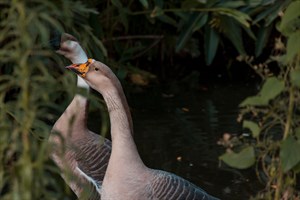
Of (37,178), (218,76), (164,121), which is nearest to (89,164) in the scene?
(164,121)

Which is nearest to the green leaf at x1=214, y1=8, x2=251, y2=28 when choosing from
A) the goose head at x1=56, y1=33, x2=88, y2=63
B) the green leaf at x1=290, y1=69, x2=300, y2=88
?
the goose head at x1=56, y1=33, x2=88, y2=63

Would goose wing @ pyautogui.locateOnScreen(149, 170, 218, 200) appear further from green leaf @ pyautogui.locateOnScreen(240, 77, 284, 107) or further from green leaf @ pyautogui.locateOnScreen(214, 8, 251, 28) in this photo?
green leaf @ pyautogui.locateOnScreen(214, 8, 251, 28)

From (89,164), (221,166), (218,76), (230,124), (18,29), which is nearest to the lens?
(18,29)

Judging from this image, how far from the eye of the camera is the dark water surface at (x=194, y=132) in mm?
7742

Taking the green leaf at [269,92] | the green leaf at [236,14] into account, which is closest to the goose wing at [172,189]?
the green leaf at [269,92]

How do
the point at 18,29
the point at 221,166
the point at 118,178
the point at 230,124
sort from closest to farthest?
the point at 18,29, the point at 118,178, the point at 221,166, the point at 230,124

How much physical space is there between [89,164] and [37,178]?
333 cm

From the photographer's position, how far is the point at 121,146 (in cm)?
568

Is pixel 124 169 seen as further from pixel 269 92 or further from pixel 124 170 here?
pixel 269 92

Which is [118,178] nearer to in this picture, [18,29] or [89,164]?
[89,164]

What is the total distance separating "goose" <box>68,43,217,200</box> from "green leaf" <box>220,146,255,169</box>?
0.85m

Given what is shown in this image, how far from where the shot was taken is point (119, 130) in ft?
18.9

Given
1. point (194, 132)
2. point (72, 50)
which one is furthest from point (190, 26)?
point (72, 50)

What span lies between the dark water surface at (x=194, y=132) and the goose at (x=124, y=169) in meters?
1.56
